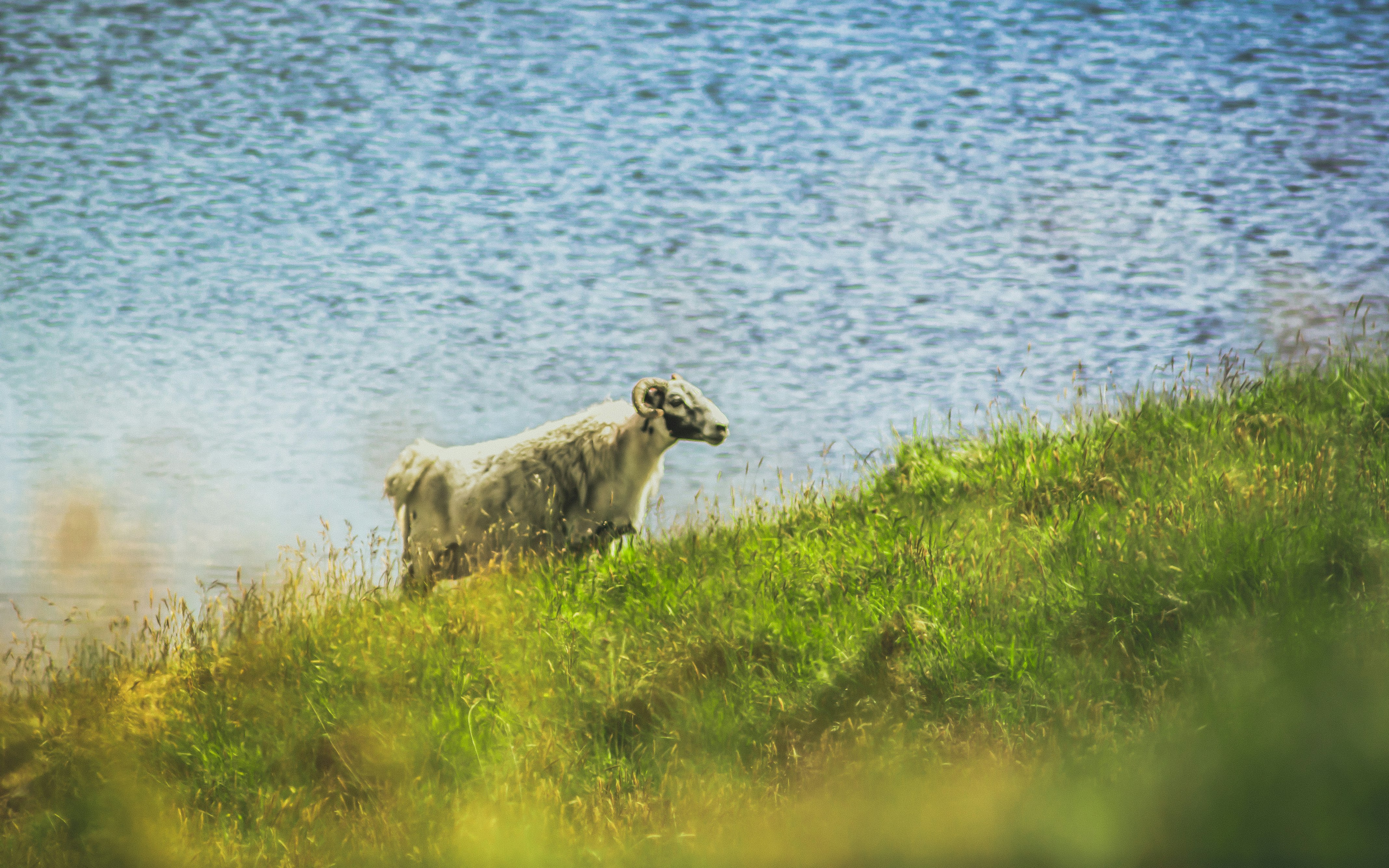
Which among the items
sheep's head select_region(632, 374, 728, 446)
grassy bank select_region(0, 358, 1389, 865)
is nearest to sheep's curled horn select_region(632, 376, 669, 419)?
sheep's head select_region(632, 374, 728, 446)

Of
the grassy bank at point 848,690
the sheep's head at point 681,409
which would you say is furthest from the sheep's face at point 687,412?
the grassy bank at point 848,690

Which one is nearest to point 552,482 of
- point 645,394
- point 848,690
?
point 645,394

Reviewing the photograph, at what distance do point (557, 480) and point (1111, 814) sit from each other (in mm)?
6971

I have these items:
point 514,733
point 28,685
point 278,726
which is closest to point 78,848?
point 278,726

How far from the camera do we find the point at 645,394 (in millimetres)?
8305

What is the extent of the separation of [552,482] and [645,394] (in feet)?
4.24

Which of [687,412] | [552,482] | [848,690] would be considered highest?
[687,412]

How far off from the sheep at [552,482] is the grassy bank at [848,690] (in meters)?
0.73

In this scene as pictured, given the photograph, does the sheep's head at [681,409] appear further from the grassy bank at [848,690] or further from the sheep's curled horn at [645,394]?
the grassy bank at [848,690]

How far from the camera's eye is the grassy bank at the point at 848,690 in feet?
7.29

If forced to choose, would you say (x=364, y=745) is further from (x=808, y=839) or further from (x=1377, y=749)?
(x=1377, y=749)

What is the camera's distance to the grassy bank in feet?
7.29

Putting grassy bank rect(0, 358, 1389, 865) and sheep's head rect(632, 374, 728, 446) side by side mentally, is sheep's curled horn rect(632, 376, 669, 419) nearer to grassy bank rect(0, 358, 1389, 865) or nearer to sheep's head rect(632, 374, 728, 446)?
sheep's head rect(632, 374, 728, 446)

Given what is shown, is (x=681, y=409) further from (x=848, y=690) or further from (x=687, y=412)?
(x=848, y=690)
